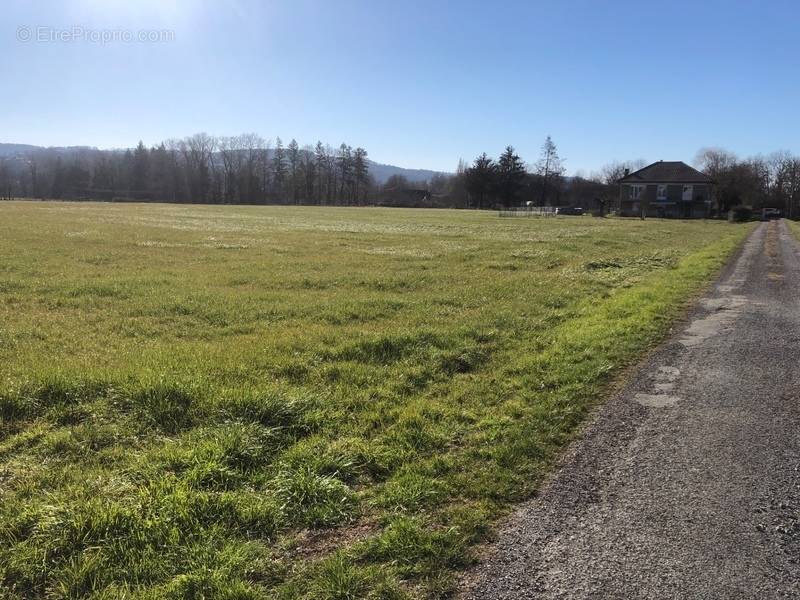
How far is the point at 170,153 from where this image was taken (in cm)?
15950

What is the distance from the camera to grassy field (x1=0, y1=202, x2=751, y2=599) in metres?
3.23

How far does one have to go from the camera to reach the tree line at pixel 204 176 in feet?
475

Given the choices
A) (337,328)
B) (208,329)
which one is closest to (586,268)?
(337,328)

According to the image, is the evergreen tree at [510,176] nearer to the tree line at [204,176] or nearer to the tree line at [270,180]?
the tree line at [270,180]

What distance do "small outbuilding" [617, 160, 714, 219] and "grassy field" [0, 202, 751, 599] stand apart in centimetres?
8113

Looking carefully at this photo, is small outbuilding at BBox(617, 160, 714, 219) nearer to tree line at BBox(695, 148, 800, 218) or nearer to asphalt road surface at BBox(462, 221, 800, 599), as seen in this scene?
tree line at BBox(695, 148, 800, 218)

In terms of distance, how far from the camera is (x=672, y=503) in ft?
12.6

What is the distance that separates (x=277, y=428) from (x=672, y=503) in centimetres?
330

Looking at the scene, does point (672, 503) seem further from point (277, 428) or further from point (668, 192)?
point (668, 192)

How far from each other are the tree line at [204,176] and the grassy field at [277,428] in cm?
13670

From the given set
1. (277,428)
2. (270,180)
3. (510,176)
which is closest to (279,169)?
(270,180)

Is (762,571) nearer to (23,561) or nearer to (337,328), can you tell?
(23,561)

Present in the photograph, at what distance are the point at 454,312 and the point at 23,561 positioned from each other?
28.1ft

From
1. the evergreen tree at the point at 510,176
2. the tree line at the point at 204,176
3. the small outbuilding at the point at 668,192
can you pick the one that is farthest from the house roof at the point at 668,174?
the tree line at the point at 204,176
